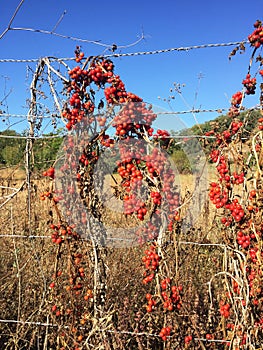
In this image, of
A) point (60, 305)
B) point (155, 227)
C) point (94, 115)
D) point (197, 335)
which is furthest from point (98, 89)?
point (197, 335)

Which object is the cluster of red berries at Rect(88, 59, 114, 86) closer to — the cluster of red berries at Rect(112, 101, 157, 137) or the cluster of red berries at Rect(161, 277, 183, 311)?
the cluster of red berries at Rect(112, 101, 157, 137)

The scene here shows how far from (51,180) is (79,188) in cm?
15

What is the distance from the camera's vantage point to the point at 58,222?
2.11 meters

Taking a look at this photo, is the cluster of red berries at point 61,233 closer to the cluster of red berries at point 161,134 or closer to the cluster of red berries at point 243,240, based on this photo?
the cluster of red berries at point 161,134

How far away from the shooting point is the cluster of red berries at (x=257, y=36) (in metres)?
2.02

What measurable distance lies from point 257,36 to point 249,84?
0.25m

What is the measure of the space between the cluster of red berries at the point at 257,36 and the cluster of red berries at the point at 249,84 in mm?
176

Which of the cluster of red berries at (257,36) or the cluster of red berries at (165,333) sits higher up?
the cluster of red berries at (257,36)

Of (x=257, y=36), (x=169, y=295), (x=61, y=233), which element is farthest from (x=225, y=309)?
(x=257, y=36)

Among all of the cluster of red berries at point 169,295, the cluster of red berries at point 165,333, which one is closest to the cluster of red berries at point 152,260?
the cluster of red berries at point 169,295

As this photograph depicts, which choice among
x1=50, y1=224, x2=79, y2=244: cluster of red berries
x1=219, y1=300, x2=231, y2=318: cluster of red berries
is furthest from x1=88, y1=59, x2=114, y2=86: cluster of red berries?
x1=219, y1=300, x2=231, y2=318: cluster of red berries

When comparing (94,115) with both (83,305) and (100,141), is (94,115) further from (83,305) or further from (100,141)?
(83,305)

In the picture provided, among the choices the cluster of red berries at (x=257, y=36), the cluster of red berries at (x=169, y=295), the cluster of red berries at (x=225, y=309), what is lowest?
the cluster of red berries at (x=225, y=309)

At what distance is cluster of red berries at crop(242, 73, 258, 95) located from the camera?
2.01m
